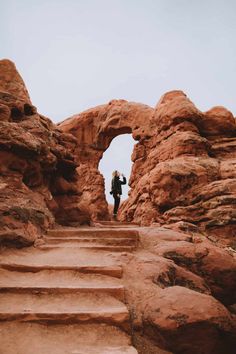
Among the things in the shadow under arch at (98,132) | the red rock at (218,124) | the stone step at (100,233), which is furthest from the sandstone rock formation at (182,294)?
the shadow under arch at (98,132)

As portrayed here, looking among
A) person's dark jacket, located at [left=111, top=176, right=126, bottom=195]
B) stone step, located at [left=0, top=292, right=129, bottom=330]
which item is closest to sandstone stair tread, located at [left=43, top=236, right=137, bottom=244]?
stone step, located at [left=0, top=292, right=129, bottom=330]

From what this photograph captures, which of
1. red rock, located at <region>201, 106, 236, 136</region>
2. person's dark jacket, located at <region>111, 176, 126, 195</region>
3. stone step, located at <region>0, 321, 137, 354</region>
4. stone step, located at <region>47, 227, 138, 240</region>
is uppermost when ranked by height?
red rock, located at <region>201, 106, 236, 136</region>

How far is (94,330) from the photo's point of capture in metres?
3.21

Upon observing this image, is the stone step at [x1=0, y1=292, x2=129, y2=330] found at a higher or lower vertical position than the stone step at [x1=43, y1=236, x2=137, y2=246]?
lower

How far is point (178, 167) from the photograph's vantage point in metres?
9.66

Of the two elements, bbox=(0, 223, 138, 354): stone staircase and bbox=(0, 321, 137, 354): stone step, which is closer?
bbox=(0, 321, 137, 354): stone step

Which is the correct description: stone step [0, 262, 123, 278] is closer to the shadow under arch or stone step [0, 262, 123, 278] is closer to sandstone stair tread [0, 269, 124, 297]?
sandstone stair tread [0, 269, 124, 297]

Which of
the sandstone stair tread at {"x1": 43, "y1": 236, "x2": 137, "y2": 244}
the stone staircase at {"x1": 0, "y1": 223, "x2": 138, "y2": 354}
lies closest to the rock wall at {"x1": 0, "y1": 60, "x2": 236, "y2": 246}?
the sandstone stair tread at {"x1": 43, "y1": 236, "x2": 137, "y2": 244}

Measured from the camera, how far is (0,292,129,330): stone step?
3.25 metres

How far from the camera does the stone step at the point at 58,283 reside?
373 cm

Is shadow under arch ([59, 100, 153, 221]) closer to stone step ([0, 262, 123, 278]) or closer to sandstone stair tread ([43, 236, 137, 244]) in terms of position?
sandstone stair tread ([43, 236, 137, 244])

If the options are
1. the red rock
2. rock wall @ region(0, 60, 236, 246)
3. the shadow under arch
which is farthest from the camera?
the shadow under arch

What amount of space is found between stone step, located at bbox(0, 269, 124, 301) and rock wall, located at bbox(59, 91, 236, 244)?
15.8 feet

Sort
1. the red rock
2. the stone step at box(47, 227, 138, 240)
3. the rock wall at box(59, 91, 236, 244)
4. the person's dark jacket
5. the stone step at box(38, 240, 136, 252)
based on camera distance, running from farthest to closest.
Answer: the person's dark jacket → the red rock → the rock wall at box(59, 91, 236, 244) → the stone step at box(47, 227, 138, 240) → the stone step at box(38, 240, 136, 252)
